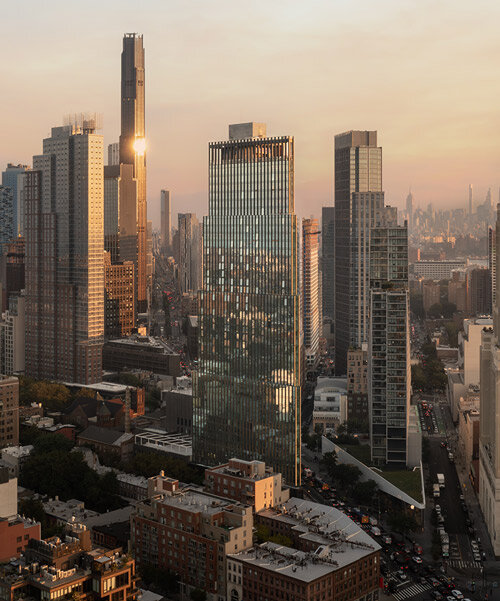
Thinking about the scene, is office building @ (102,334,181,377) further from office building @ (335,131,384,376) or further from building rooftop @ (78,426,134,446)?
building rooftop @ (78,426,134,446)

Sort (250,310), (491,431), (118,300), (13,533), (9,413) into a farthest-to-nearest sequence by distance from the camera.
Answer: (118,300) < (9,413) < (250,310) < (491,431) < (13,533)

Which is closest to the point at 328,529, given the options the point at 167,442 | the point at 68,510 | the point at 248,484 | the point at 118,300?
the point at 248,484

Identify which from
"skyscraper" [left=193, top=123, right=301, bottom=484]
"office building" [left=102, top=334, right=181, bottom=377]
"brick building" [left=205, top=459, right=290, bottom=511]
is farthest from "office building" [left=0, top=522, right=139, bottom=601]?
"office building" [left=102, top=334, right=181, bottom=377]

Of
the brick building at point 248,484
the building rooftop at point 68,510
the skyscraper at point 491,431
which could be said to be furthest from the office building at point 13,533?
the skyscraper at point 491,431

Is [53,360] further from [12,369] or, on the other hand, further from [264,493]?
[264,493]

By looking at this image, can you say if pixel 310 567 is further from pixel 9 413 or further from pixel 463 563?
pixel 9 413

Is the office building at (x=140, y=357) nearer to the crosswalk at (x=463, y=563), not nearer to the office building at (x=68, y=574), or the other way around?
the crosswalk at (x=463, y=563)
